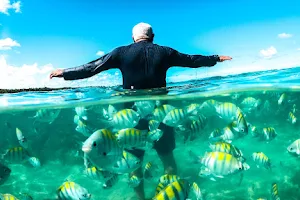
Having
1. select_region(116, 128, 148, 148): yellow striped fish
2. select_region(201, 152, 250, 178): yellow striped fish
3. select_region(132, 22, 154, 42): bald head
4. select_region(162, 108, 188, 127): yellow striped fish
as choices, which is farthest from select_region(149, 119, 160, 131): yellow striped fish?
select_region(132, 22, 154, 42): bald head

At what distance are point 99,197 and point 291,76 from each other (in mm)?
8214

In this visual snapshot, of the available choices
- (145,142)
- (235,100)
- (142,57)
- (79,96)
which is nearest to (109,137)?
(145,142)

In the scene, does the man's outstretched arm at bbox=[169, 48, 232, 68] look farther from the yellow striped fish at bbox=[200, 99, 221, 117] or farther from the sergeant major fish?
the sergeant major fish

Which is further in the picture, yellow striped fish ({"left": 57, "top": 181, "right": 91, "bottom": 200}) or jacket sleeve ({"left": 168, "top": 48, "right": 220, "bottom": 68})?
jacket sleeve ({"left": 168, "top": 48, "right": 220, "bottom": 68})

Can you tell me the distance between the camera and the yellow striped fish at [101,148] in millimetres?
3279

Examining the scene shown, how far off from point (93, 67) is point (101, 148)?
2.64 meters

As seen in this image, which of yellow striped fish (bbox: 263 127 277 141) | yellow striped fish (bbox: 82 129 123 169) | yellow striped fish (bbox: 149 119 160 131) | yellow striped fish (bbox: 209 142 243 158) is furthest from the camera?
yellow striped fish (bbox: 263 127 277 141)

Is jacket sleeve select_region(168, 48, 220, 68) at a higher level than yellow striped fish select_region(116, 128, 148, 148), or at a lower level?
higher

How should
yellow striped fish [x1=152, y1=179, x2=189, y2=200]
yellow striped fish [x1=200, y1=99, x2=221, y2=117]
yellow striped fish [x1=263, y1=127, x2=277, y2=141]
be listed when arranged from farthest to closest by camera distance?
yellow striped fish [x1=200, y1=99, x2=221, y2=117], yellow striped fish [x1=263, y1=127, x2=277, y2=141], yellow striped fish [x1=152, y1=179, x2=189, y2=200]

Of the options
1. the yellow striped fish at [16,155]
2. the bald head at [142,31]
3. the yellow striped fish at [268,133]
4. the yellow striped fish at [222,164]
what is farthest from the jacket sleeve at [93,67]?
the yellow striped fish at [268,133]

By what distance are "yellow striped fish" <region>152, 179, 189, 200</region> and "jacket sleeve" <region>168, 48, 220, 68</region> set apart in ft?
8.35

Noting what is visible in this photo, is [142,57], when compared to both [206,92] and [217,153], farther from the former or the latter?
[206,92]

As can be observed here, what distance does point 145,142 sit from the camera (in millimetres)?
5148

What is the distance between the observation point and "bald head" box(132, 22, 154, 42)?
5.77 meters
